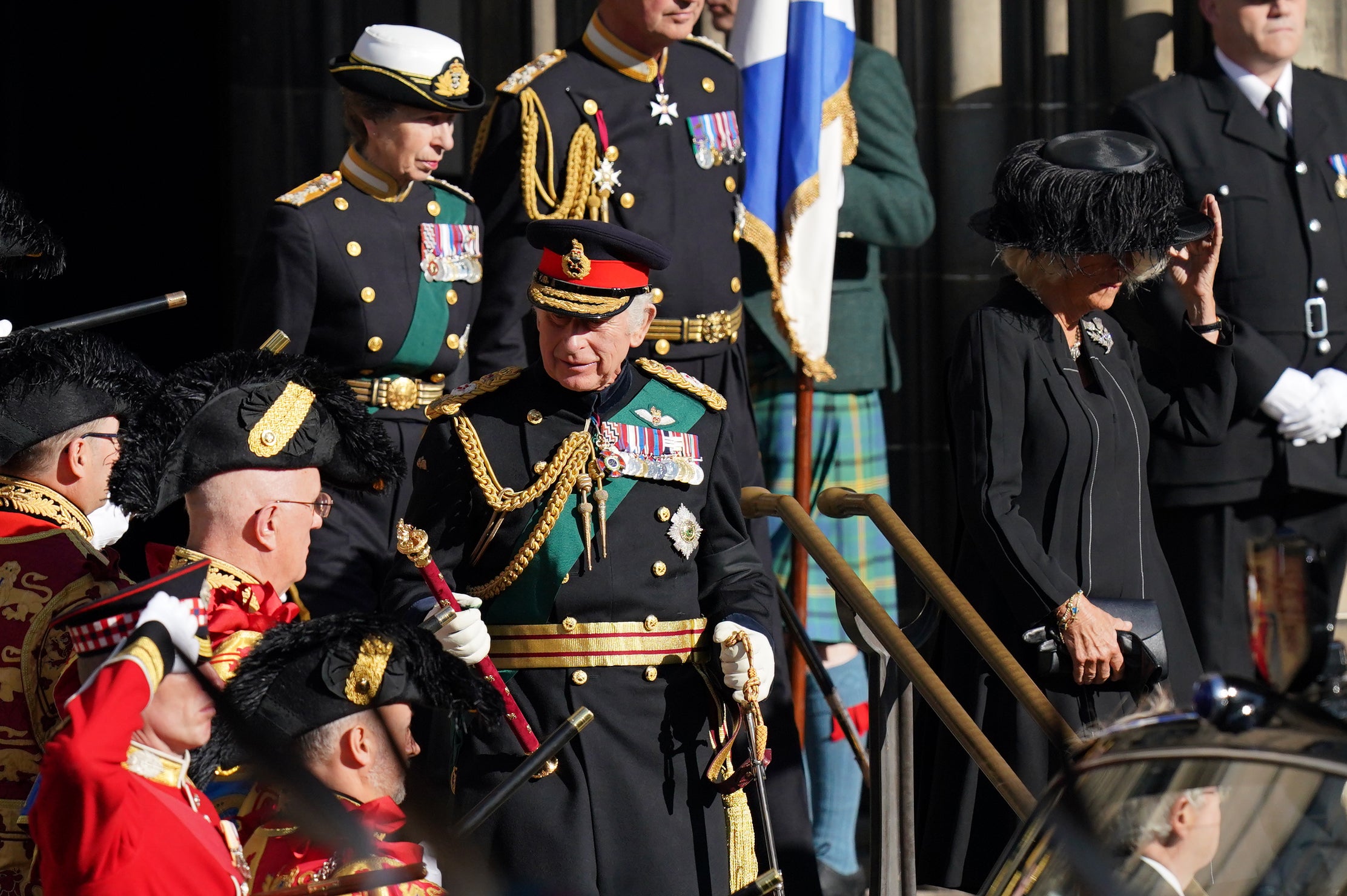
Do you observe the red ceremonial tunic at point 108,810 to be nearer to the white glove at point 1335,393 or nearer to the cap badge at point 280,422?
the cap badge at point 280,422

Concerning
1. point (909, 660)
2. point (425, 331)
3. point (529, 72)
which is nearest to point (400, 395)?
point (425, 331)

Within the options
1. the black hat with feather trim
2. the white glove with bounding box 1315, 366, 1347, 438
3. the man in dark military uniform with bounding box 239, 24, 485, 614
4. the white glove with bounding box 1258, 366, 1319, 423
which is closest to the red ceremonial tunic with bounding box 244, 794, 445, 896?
the black hat with feather trim

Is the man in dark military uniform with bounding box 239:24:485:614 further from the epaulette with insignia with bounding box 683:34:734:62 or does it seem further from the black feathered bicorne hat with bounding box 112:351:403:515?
the black feathered bicorne hat with bounding box 112:351:403:515

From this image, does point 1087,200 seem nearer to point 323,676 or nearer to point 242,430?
point 242,430

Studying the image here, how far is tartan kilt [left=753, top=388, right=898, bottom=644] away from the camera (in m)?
6.19

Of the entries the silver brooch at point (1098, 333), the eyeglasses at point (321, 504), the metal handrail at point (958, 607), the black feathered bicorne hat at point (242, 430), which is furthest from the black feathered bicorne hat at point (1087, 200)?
the eyeglasses at point (321, 504)

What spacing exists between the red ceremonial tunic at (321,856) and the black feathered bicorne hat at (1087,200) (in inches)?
87.0

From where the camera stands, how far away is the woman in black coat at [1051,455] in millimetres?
4297

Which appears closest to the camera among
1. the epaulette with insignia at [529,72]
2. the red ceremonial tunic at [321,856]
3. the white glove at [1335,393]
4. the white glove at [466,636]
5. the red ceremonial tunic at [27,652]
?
the red ceremonial tunic at [321,856]

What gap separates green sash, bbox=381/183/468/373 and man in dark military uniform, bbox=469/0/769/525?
0.11 meters

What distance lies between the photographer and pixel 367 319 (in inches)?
201

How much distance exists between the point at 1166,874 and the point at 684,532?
200 cm

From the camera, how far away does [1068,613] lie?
4211 millimetres

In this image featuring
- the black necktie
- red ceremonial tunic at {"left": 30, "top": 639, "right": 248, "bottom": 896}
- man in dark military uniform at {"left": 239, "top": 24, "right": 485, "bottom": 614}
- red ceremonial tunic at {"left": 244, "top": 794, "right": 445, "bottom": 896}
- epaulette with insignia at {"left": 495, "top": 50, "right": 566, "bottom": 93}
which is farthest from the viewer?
the black necktie
